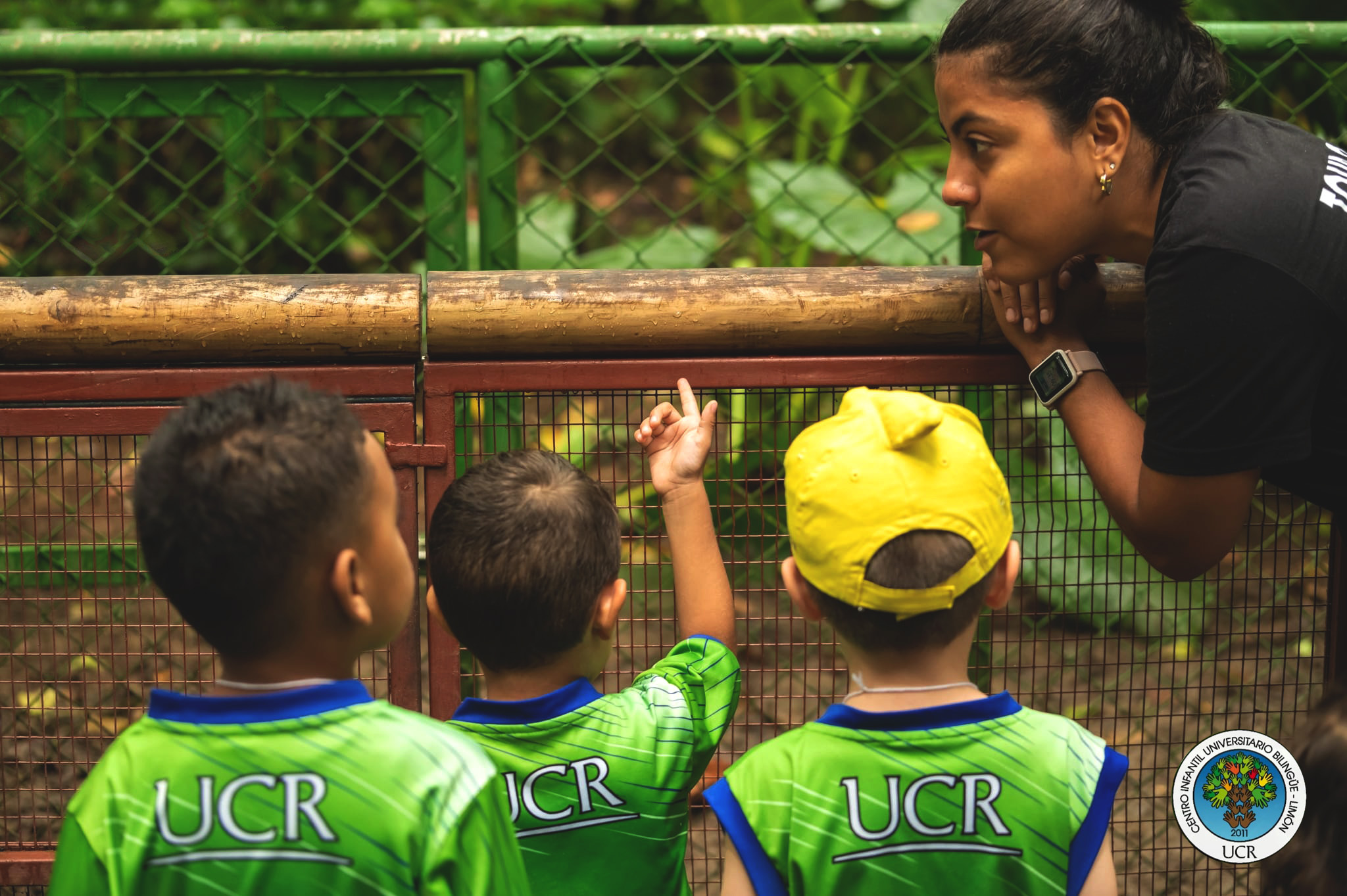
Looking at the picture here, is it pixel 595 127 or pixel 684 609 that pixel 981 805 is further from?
pixel 595 127

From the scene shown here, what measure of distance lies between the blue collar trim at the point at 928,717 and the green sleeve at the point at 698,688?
28 cm

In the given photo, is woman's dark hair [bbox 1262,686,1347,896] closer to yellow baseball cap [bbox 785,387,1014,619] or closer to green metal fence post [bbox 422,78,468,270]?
yellow baseball cap [bbox 785,387,1014,619]

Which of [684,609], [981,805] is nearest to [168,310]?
[684,609]

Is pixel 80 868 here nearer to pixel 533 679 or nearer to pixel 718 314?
pixel 533 679

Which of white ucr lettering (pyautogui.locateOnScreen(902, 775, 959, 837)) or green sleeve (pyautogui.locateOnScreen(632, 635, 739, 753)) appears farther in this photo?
green sleeve (pyautogui.locateOnScreen(632, 635, 739, 753))

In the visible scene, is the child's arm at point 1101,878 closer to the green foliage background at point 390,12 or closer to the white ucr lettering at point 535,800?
the white ucr lettering at point 535,800

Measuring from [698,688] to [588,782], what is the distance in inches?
8.8

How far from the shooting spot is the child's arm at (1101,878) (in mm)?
1421

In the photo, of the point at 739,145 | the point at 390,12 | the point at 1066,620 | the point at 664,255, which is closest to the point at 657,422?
the point at 1066,620

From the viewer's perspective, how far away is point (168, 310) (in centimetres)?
200

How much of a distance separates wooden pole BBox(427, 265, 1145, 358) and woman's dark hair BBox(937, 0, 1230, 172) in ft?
1.06

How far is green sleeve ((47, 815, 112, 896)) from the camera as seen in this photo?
50.6 inches

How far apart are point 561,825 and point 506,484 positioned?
0.44m

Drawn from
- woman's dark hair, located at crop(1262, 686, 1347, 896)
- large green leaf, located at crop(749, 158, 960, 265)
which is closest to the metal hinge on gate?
woman's dark hair, located at crop(1262, 686, 1347, 896)
